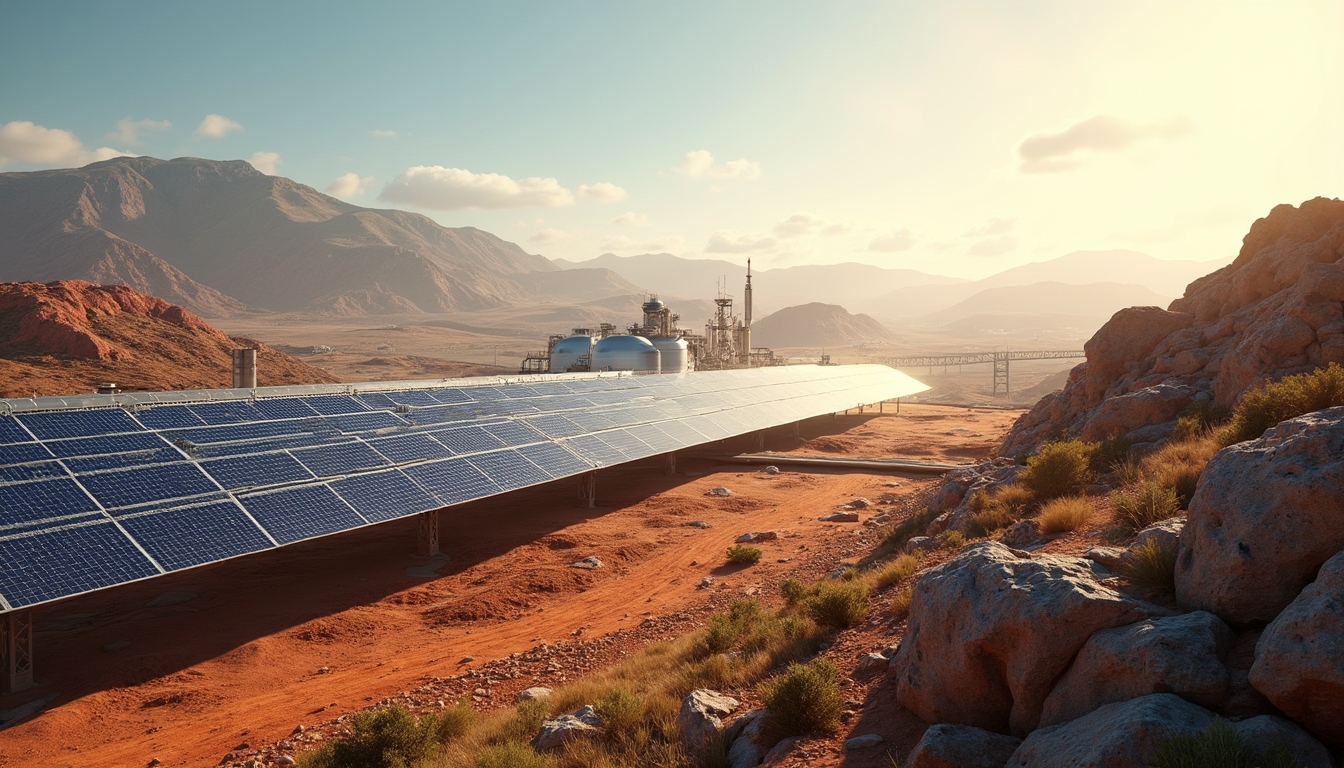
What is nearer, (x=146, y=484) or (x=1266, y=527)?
(x=1266, y=527)

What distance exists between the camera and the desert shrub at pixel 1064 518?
40.7 ft

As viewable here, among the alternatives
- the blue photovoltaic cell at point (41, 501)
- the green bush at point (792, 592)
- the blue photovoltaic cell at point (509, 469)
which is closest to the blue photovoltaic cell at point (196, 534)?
the blue photovoltaic cell at point (41, 501)

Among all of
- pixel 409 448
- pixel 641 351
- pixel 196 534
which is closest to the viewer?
pixel 196 534

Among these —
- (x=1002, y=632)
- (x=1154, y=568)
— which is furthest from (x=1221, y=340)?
(x=1002, y=632)

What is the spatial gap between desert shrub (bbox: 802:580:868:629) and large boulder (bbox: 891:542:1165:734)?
11.9 feet

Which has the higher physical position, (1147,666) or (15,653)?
(1147,666)

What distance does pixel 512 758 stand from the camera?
30.0ft

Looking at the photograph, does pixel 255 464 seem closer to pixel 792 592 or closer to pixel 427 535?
pixel 427 535

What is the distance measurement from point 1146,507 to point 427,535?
61.1 feet

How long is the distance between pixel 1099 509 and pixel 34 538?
63.4ft

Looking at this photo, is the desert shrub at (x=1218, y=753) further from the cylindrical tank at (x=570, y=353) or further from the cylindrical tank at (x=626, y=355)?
the cylindrical tank at (x=570, y=353)

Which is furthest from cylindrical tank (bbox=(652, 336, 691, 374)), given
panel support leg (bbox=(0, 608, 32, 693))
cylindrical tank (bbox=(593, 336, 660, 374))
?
panel support leg (bbox=(0, 608, 32, 693))

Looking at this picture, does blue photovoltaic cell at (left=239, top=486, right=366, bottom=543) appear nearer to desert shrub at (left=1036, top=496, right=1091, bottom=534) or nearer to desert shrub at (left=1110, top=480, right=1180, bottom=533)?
desert shrub at (left=1036, top=496, right=1091, bottom=534)

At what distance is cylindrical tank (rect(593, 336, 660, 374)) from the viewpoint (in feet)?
177
